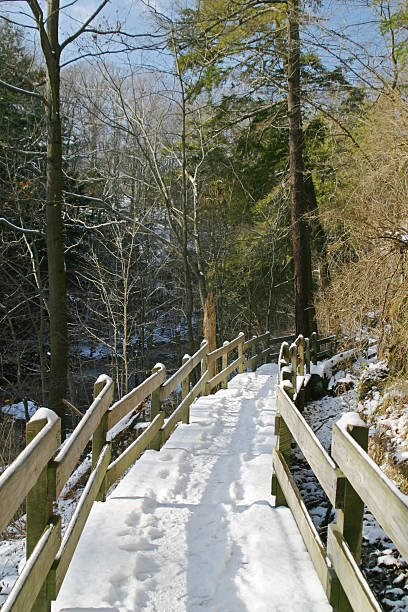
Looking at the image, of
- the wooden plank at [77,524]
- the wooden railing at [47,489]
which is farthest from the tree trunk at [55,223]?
the wooden plank at [77,524]

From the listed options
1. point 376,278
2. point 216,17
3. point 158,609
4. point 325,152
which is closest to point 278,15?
point 216,17

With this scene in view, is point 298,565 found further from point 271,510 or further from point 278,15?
point 278,15

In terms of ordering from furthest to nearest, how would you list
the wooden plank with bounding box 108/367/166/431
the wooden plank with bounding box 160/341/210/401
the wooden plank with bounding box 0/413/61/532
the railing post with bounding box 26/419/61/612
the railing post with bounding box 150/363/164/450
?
1. the wooden plank with bounding box 160/341/210/401
2. the railing post with bounding box 150/363/164/450
3. the wooden plank with bounding box 108/367/166/431
4. the railing post with bounding box 26/419/61/612
5. the wooden plank with bounding box 0/413/61/532

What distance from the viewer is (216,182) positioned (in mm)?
21844

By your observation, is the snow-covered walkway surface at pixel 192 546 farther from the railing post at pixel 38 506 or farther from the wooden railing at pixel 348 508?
the railing post at pixel 38 506

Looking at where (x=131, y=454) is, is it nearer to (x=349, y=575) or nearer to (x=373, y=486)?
(x=349, y=575)

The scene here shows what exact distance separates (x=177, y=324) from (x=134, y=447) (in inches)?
1037

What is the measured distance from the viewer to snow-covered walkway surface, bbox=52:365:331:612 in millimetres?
2846

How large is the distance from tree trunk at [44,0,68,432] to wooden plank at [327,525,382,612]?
350 inches

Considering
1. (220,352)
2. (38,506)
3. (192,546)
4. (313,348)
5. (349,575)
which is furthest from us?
(313,348)

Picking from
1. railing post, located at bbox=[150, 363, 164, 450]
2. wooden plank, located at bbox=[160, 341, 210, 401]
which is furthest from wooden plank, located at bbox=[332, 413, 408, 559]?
wooden plank, located at bbox=[160, 341, 210, 401]

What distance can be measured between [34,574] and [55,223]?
962cm

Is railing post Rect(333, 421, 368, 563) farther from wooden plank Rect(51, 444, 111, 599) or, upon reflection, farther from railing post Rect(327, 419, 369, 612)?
wooden plank Rect(51, 444, 111, 599)

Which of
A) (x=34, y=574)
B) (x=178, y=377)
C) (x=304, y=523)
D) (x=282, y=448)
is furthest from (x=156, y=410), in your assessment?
(x=34, y=574)
